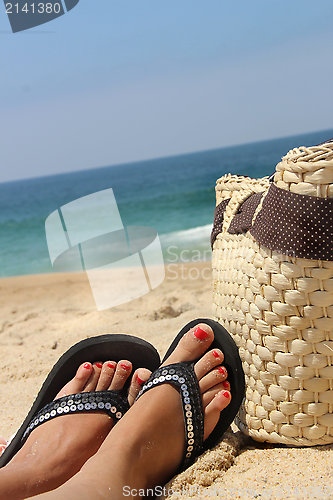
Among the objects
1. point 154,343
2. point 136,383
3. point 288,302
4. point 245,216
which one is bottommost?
point 154,343

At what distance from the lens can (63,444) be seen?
4.84 feet

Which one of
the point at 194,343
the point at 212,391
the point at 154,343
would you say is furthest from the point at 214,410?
the point at 154,343

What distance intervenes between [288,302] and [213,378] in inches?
13.7

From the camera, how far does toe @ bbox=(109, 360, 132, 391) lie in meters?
1.70

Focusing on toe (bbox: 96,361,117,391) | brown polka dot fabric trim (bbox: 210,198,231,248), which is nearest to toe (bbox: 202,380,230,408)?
toe (bbox: 96,361,117,391)

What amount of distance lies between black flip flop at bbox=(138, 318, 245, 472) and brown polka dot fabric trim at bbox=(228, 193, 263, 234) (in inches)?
11.7

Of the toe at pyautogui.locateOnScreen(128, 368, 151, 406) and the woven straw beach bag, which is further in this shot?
the toe at pyautogui.locateOnScreen(128, 368, 151, 406)

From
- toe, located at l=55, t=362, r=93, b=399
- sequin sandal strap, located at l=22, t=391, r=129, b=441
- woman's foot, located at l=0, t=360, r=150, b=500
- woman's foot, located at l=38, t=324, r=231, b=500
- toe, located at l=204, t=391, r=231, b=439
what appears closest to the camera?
woman's foot, located at l=38, t=324, r=231, b=500

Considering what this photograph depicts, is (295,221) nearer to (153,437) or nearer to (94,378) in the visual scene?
(153,437)

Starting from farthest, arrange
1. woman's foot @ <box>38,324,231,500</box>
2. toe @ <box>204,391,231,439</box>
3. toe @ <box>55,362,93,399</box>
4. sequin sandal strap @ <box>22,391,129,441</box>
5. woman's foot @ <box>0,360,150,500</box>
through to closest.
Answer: toe @ <box>55,362,93,399</box>, sequin sandal strap @ <box>22,391,129,441</box>, toe @ <box>204,391,231,439</box>, woman's foot @ <box>0,360,150,500</box>, woman's foot @ <box>38,324,231,500</box>

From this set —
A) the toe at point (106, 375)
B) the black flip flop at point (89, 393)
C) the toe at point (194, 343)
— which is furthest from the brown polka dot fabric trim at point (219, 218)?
the toe at point (106, 375)

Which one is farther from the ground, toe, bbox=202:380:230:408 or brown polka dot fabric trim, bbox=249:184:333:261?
brown polka dot fabric trim, bbox=249:184:333:261

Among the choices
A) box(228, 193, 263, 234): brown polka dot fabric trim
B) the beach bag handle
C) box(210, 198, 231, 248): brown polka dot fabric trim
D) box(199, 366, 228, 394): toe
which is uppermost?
the beach bag handle

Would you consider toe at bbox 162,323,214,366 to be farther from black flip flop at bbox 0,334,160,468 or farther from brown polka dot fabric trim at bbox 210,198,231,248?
brown polka dot fabric trim at bbox 210,198,231,248
